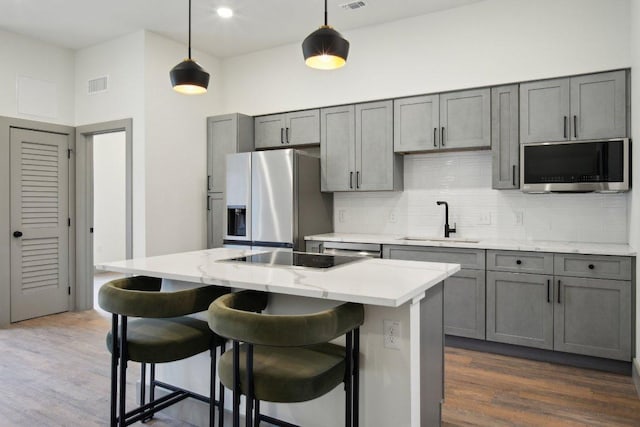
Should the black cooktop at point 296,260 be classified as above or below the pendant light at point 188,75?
below

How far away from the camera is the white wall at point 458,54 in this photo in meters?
3.60

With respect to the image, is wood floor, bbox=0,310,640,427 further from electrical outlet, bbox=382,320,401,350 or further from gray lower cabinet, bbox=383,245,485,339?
electrical outlet, bbox=382,320,401,350

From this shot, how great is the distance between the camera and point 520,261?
11.4 ft

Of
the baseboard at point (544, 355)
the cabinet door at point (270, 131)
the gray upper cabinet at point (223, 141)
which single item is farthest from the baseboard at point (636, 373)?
the gray upper cabinet at point (223, 141)

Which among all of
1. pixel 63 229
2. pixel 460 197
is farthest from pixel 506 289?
pixel 63 229

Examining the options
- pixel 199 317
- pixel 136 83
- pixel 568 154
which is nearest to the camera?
pixel 199 317

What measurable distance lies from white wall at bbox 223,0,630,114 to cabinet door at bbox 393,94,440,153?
8.2 inches

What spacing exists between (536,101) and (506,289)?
1.58 metres

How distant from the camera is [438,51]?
13.9ft

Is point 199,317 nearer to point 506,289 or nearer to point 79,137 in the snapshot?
point 506,289

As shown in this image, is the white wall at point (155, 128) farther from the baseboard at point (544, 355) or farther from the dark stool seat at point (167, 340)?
the baseboard at point (544, 355)

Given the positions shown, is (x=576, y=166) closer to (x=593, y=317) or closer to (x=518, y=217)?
(x=518, y=217)

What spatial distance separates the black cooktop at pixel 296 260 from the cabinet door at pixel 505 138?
186cm

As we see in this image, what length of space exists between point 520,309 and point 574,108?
1.67 metres
